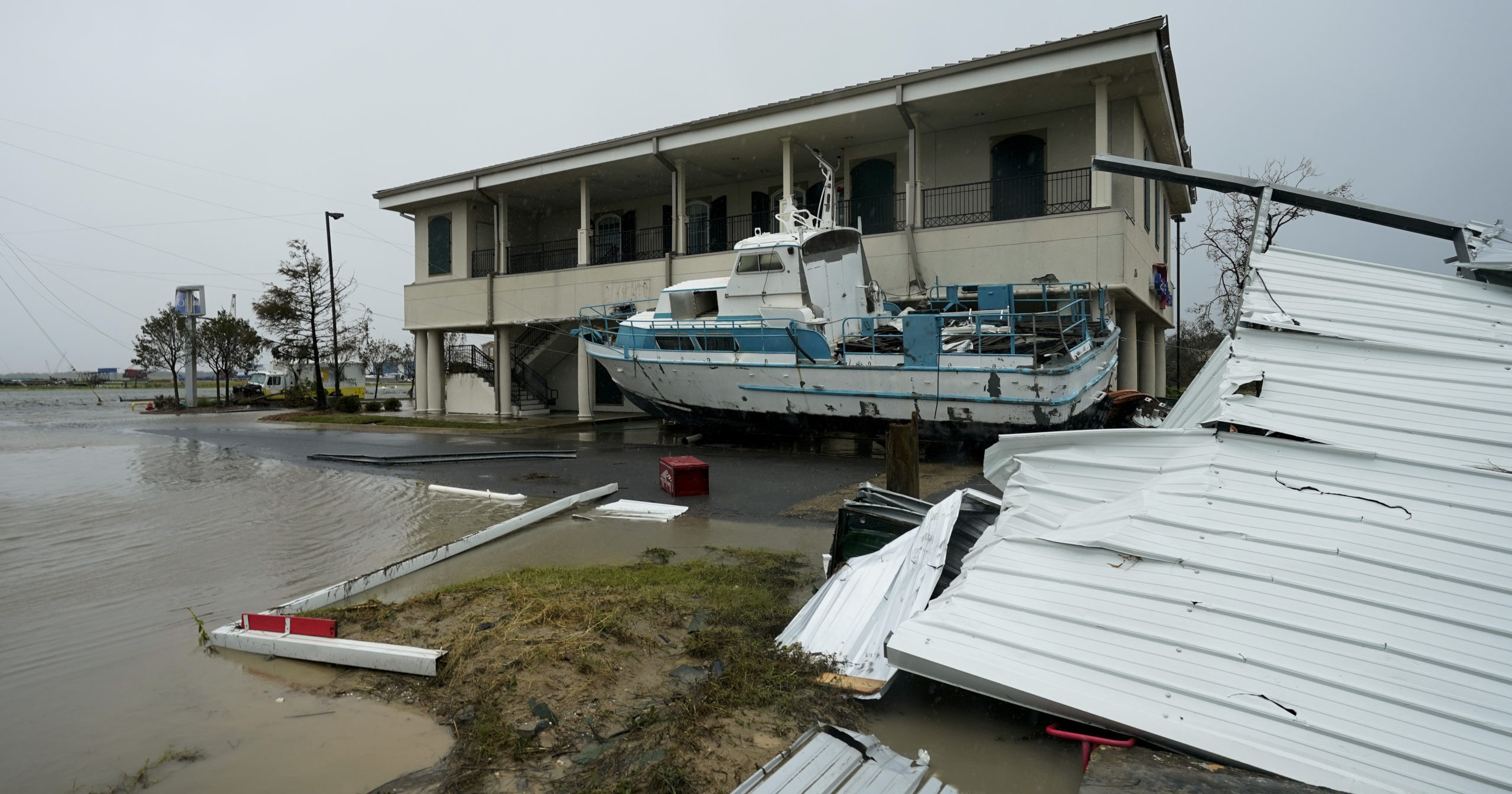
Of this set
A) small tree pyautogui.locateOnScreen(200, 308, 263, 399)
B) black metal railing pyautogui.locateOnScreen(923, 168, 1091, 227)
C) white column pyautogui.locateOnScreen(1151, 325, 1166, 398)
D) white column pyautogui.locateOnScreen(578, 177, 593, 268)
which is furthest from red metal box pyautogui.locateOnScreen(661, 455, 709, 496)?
small tree pyautogui.locateOnScreen(200, 308, 263, 399)

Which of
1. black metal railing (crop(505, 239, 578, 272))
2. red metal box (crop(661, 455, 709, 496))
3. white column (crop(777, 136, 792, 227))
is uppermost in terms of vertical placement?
white column (crop(777, 136, 792, 227))

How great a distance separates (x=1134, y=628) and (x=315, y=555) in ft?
23.7

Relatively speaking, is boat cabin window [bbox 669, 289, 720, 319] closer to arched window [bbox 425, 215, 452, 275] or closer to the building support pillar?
the building support pillar

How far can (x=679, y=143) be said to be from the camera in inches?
754

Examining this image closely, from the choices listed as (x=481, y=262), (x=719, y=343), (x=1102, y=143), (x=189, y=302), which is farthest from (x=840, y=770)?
(x=189, y=302)

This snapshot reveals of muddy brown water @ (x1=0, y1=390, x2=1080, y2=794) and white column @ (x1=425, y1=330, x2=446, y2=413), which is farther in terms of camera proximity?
white column @ (x1=425, y1=330, x2=446, y2=413)

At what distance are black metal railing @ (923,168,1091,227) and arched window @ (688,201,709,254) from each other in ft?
23.7

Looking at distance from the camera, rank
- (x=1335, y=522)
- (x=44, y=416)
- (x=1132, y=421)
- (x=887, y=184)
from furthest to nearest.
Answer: (x=44, y=416) < (x=887, y=184) < (x=1132, y=421) < (x=1335, y=522)

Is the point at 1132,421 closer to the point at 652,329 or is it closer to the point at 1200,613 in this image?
the point at 652,329

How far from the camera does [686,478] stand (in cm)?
971

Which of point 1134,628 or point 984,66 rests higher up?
point 984,66

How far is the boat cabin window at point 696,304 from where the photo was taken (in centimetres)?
1552

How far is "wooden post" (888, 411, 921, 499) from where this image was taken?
23.2ft

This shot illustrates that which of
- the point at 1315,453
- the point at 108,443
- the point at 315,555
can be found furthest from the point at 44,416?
the point at 1315,453
